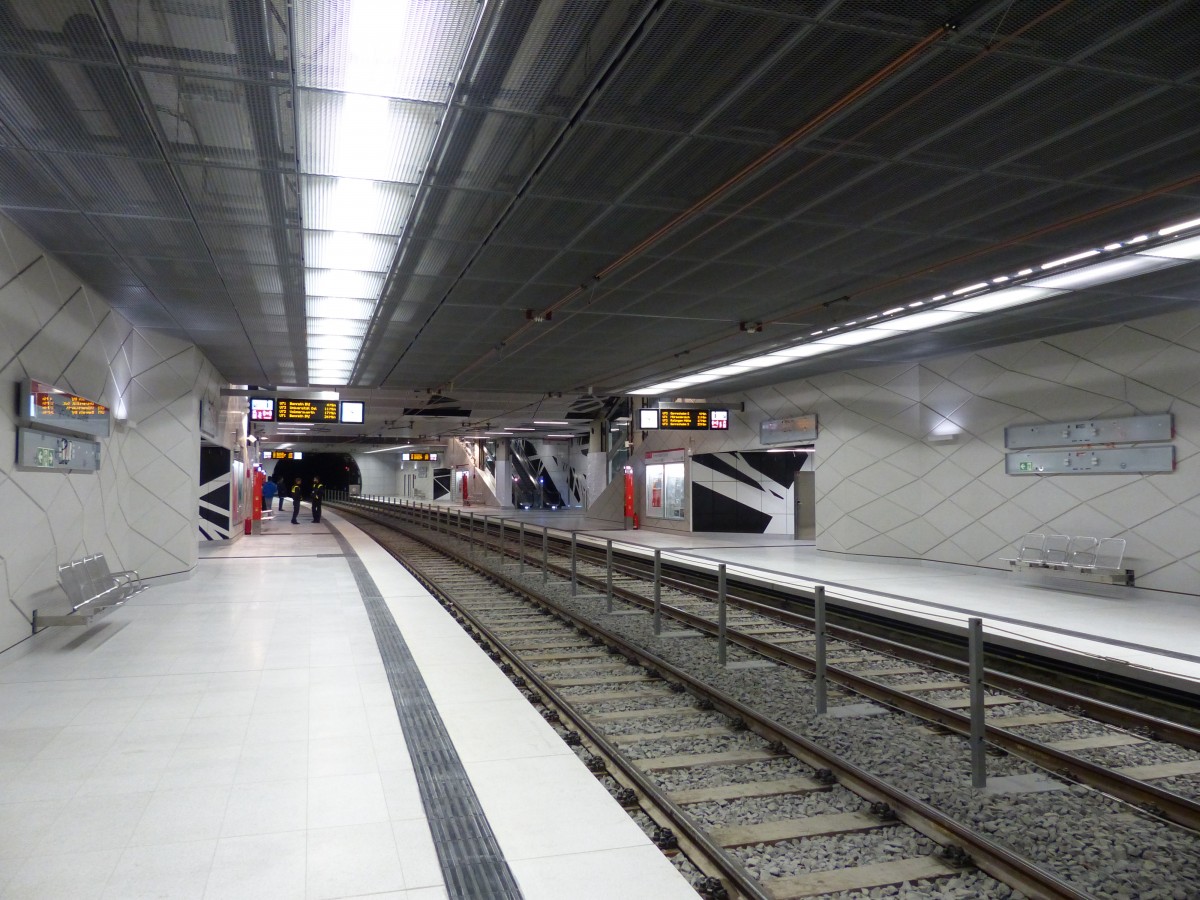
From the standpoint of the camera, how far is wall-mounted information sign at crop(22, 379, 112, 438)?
7430 millimetres

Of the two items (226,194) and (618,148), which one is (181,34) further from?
(618,148)

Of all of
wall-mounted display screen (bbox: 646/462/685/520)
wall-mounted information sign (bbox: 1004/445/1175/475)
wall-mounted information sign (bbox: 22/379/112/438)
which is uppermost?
wall-mounted information sign (bbox: 22/379/112/438)

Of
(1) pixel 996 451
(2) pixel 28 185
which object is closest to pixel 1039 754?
(2) pixel 28 185

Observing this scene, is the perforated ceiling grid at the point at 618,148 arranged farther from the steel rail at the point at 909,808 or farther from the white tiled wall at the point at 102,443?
the steel rail at the point at 909,808

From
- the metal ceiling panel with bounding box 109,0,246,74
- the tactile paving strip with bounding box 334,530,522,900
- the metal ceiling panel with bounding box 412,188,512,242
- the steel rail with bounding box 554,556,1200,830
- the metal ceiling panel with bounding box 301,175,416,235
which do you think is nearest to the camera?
the tactile paving strip with bounding box 334,530,522,900

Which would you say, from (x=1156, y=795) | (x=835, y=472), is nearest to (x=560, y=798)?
(x=1156, y=795)

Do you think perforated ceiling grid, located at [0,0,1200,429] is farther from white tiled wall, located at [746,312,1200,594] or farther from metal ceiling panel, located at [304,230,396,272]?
white tiled wall, located at [746,312,1200,594]

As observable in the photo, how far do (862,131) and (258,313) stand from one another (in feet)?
30.2

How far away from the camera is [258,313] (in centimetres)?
1186

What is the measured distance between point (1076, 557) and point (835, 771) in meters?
9.96

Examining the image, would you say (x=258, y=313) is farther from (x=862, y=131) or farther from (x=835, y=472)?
(x=835, y=472)

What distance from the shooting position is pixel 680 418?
65.9 feet

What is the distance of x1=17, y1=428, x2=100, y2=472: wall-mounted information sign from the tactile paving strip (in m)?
3.91

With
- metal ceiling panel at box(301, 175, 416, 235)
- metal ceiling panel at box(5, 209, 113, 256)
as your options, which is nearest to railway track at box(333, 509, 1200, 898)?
metal ceiling panel at box(301, 175, 416, 235)
